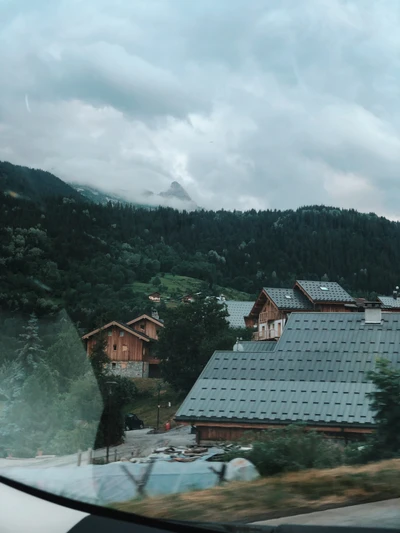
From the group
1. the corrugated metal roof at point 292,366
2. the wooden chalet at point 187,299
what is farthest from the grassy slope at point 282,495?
the wooden chalet at point 187,299

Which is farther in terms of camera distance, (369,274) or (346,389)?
(369,274)

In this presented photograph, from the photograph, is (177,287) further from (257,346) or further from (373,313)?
(373,313)

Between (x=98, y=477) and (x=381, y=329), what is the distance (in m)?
0.92

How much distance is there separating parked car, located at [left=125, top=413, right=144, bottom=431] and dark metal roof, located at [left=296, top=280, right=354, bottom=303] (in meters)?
0.63

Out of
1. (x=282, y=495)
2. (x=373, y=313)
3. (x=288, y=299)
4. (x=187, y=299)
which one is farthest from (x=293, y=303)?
(x=282, y=495)

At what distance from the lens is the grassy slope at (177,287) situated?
6.50ft

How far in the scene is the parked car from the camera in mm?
1726

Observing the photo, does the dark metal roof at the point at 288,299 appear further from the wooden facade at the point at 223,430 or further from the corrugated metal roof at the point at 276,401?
the wooden facade at the point at 223,430

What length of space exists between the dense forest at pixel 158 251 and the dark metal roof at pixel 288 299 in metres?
0.04

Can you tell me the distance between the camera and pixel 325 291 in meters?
1.84

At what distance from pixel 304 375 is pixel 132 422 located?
0.53 meters

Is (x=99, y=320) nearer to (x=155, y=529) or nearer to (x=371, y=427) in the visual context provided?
(x=155, y=529)

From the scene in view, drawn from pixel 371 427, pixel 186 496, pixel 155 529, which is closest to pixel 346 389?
pixel 371 427

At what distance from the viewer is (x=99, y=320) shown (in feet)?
6.12
